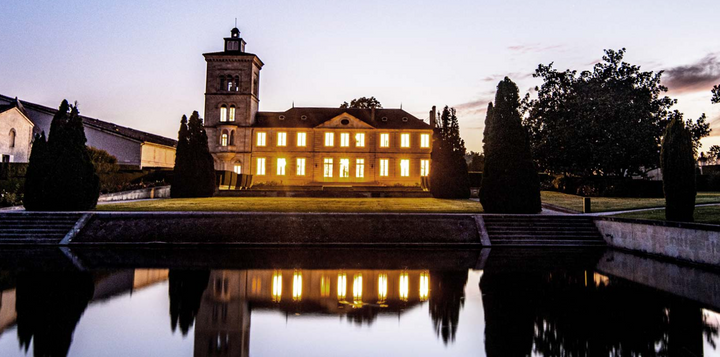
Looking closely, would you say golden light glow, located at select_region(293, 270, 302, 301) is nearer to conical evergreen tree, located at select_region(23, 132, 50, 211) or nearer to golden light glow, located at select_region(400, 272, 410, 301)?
golden light glow, located at select_region(400, 272, 410, 301)

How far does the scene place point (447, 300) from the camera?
8.04m

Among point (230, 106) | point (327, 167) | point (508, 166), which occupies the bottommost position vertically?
point (508, 166)

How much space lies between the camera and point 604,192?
105ft

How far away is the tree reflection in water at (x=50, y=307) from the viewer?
562cm

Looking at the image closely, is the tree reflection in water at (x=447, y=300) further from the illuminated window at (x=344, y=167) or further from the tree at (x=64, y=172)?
the illuminated window at (x=344, y=167)

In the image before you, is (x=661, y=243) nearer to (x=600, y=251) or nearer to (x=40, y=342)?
(x=600, y=251)

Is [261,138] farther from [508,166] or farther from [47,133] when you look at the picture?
[508,166]

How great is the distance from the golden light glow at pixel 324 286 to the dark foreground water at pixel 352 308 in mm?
42

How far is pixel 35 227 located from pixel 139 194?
39.2ft

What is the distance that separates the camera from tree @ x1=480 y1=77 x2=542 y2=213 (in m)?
19.3

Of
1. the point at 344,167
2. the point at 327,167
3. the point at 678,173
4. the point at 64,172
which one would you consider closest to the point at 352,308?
the point at 678,173

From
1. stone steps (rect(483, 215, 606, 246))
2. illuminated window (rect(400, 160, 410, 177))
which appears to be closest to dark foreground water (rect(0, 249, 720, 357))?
stone steps (rect(483, 215, 606, 246))

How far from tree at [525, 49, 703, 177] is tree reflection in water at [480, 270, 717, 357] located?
2615cm

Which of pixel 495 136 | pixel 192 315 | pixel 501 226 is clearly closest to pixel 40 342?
pixel 192 315
